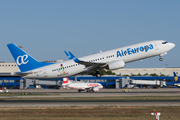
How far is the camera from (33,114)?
106ft

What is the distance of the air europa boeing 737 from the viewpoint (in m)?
58.2

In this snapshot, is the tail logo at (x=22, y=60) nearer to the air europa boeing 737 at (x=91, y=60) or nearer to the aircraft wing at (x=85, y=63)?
the air europa boeing 737 at (x=91, y=60)

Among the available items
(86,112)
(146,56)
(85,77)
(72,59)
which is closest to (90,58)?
(72,59)

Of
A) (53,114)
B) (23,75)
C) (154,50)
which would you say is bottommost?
(53,114)

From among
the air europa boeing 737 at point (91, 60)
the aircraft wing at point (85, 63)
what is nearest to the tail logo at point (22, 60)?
the air europa boeing 737 at point (91, 60)

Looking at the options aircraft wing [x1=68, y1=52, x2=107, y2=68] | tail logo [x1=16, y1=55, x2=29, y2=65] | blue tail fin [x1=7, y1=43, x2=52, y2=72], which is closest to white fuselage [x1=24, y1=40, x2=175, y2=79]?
aircraft wing [x1=68, y1=52, x2=107, y2=68]

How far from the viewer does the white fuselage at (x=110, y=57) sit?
58031 mm

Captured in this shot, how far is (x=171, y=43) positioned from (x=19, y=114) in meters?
39.3

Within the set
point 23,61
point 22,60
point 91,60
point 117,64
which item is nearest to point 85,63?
point 91,60

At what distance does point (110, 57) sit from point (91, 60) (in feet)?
14.7

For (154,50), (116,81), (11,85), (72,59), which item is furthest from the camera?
(11,85)

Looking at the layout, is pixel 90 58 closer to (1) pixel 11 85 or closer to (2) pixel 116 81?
(2) pixel 116 81

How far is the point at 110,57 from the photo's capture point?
195 feet

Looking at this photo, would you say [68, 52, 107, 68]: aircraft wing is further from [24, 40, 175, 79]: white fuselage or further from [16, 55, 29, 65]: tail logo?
[16, 55, 29, 65]: tail logo
